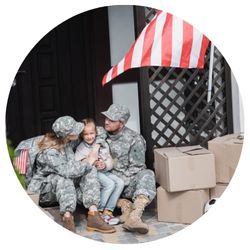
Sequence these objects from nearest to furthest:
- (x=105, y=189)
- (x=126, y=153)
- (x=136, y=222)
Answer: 1. (x=136, y=222)
2. (x=105, y=189)
3. (x=126, y=153)

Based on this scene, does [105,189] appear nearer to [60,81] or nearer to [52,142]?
[52,142]

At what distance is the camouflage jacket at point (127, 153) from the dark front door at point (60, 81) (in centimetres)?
104

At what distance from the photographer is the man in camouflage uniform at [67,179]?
Result: 147 inches

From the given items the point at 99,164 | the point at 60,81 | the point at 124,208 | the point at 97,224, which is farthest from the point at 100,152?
the point at 60,81

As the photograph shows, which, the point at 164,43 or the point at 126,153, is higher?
the point at 164,43

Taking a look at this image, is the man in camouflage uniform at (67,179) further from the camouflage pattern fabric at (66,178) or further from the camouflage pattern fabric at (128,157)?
the camouflage pattern fabric at (128,157)

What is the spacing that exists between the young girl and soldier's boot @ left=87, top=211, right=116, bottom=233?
126 mm

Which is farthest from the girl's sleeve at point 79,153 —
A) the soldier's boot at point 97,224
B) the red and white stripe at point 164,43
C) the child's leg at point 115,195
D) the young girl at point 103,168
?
the red and white stripe at point 164,43

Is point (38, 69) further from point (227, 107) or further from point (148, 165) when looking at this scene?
point (227, 107)

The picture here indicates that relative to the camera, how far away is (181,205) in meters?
3.93

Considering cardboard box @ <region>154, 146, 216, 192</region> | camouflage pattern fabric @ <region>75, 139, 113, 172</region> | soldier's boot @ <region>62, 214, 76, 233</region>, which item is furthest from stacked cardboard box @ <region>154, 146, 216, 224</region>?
soldier's boot @ <region>62, 214, 76, 233</region>

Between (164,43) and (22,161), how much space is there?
146 centimetres

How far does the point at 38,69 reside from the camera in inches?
206

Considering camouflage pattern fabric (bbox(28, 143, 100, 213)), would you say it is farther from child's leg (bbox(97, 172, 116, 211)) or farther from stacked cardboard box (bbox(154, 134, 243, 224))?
stacked cardboard box (bbox(154, 134, 243, 224))
